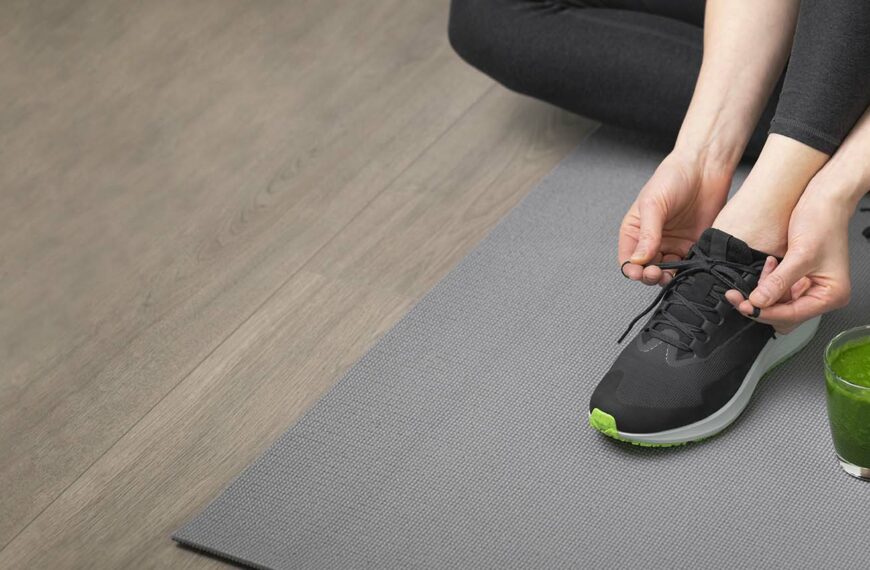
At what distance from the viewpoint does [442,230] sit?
164cm

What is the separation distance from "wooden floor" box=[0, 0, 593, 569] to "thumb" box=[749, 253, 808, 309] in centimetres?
47

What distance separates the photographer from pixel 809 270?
1.23m

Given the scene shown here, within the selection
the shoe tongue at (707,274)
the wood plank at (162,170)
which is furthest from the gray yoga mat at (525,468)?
the wood plank at (162,170)

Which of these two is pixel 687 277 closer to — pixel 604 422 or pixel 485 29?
pixel 604 422

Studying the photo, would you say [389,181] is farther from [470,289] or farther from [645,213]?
[645,213]

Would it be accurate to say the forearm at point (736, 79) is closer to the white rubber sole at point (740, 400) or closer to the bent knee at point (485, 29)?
the white rubber sole at point (740, 400)

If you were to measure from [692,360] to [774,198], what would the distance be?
0.19 metres

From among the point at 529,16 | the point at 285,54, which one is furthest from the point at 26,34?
the point at 529,16

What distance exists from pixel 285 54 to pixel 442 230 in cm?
59

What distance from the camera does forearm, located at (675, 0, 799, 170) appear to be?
1395mm

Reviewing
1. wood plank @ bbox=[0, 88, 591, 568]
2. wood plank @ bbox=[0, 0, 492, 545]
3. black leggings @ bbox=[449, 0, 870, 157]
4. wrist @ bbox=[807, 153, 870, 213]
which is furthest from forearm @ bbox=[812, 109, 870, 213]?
wood plank @ bbox=[0, 0, 492, 545]

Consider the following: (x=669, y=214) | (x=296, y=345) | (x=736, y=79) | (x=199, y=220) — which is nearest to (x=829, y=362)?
(x=669, y=214)

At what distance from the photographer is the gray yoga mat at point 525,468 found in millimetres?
1170

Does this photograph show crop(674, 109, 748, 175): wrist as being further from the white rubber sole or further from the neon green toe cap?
the neon green toe cap
